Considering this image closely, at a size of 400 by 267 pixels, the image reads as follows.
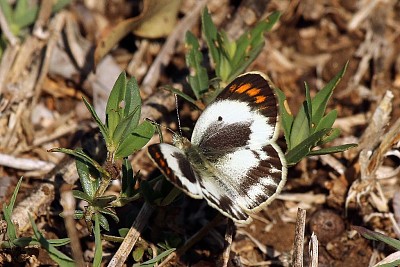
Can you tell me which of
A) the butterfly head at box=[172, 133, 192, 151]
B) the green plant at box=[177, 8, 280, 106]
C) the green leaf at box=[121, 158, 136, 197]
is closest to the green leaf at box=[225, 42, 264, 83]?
the green plant at box=[177, 8, 280, 106]

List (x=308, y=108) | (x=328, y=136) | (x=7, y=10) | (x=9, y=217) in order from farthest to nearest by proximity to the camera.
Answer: (x=7, y=10), (x=328, y=136), (x=308, y=108), (x=9, y=217)

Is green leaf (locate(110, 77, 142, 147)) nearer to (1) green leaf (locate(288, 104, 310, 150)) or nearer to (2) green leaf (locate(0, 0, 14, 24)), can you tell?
(1) green leaf (locate(288, 104, 310, 150))

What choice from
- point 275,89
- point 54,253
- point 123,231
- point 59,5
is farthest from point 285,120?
point 59,5

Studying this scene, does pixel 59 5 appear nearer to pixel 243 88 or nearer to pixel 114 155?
pixel 114 155

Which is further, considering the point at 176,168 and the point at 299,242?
the point at 299,242

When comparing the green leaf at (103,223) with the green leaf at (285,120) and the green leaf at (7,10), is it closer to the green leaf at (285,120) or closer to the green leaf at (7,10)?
the green leaf at (285,120)

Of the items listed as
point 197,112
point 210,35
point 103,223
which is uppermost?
point 210,35
